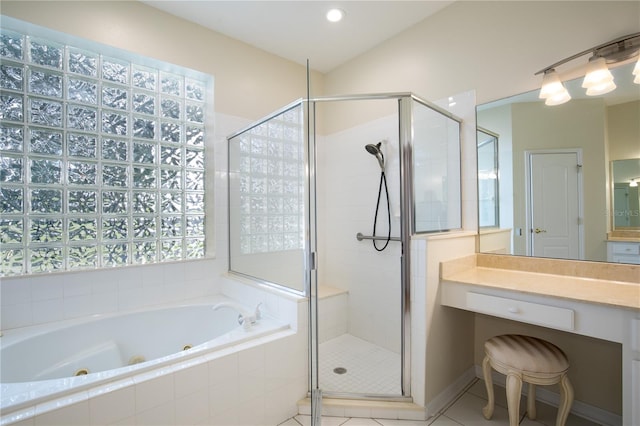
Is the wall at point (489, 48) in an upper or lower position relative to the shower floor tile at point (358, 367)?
upper

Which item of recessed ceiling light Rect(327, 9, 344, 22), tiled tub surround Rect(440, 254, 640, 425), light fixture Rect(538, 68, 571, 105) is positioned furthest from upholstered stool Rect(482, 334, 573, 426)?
recessed ceiling light Rect(327, 9, 344, 22)

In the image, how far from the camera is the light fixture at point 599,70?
1.46 meters

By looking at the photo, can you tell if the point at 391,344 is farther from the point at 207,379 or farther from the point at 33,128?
the point at 33,128

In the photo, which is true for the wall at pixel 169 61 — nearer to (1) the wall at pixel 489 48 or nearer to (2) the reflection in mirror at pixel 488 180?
(1) the wall at pixel 489 48

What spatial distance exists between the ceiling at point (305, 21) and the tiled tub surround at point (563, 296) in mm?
1942

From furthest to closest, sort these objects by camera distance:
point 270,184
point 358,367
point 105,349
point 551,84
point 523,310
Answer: point 270,184 < point 358,367 < point 105,349 < point 551,84 < point 523,310

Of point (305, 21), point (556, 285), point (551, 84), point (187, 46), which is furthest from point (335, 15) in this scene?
point (556, 285)

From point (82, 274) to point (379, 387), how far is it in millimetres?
2100

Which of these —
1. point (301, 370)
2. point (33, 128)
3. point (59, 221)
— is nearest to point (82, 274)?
point (59, 221)

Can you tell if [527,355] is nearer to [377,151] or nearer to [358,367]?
[358,367]

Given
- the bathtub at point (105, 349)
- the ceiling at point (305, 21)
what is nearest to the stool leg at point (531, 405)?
the bathtub at point (105, 349)

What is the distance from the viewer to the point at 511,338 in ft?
5.27

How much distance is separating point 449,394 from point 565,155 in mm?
1626

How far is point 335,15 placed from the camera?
224 centimetres
